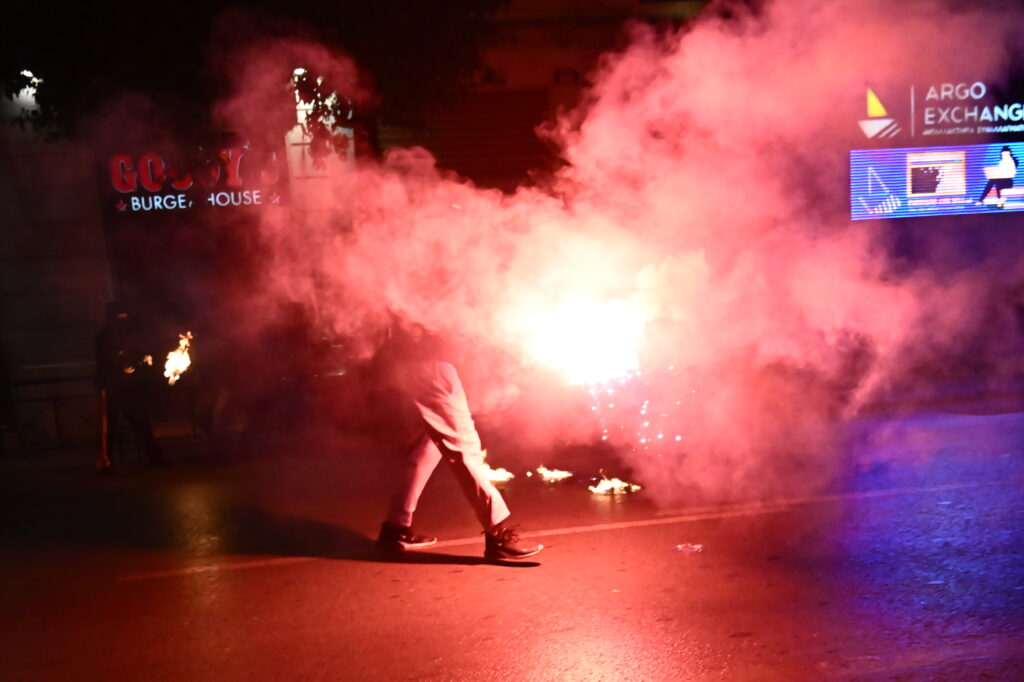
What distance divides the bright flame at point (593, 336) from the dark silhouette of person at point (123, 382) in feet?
13.0

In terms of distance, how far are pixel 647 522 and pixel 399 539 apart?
1.51m

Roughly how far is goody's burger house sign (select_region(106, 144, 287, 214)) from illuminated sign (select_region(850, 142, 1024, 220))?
26.3 feet

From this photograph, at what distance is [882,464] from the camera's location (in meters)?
6.99

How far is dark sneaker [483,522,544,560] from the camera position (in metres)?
5.20

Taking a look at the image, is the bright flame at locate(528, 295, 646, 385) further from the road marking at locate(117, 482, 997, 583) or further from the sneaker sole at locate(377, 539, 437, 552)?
the sneaker sole at locate(377, 539, 437, 552)

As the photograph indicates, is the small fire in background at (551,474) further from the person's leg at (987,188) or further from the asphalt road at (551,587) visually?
the person's leg at (987,188)

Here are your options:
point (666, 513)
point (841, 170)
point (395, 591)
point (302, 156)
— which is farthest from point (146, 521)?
point (841, 170)

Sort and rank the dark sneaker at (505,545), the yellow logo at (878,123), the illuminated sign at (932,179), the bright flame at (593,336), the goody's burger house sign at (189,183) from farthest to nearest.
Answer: the illuminated sign at (932,179) → the yellow logo at (878,123) → the goody's burger house sign at (189,183) → the bright flame at (593,336) → the dark sneaker at (505,545)

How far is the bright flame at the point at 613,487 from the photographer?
6.63 meters

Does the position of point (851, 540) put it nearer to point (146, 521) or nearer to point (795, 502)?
point (795, 502)

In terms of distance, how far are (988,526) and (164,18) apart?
7.77m

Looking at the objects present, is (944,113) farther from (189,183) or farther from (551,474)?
(189,183)

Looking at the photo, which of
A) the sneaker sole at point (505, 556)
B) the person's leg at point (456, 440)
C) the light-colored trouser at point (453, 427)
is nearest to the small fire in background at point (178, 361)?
the light-colored trouser at point (453, 427)

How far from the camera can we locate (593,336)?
278 inches
